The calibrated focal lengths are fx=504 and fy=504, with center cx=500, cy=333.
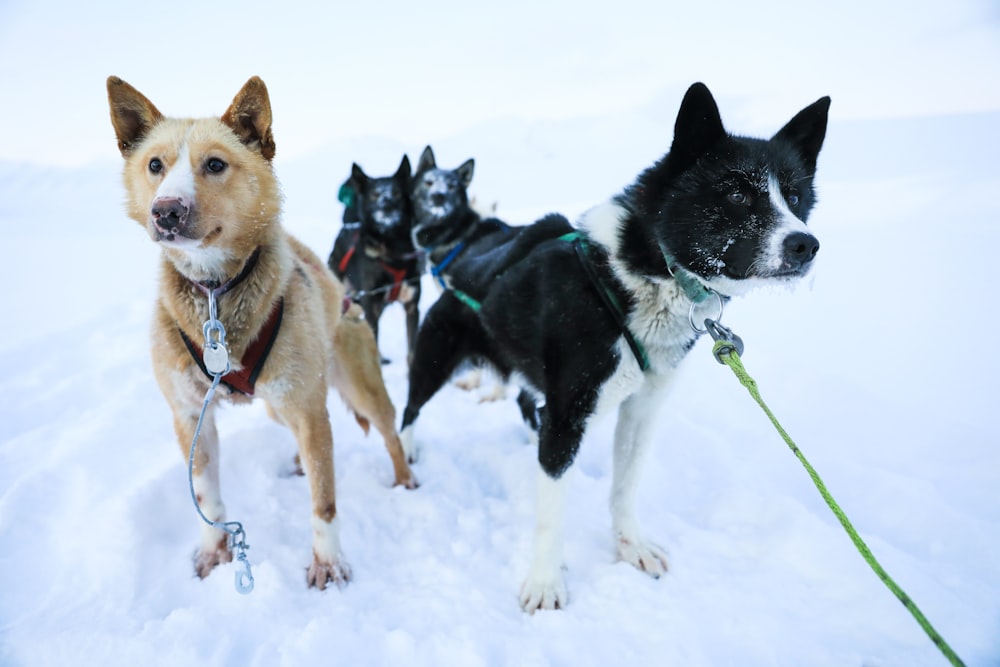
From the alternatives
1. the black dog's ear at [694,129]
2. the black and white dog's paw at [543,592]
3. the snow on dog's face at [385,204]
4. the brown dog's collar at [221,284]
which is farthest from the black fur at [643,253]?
the snow on dog's face at [385,204]

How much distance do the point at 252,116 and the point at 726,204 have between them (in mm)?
1881

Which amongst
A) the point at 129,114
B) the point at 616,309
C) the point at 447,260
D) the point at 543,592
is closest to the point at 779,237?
the point at 616,309

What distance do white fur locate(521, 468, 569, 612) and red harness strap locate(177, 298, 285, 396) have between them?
4.01 feet

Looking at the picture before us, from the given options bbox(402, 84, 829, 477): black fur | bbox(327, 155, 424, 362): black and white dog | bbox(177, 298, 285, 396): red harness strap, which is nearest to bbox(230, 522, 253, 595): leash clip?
bbox(177, 298, 285, 396): red harness strap

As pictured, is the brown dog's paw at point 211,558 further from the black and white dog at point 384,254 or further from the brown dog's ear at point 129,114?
the black and white dog at point 384,254

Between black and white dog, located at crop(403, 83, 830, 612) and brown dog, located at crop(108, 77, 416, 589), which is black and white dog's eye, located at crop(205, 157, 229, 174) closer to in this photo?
brown dog, located at crop(108, 77, 416, 589)

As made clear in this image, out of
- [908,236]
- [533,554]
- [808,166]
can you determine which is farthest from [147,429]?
[908,236]

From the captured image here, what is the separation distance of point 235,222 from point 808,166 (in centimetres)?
228

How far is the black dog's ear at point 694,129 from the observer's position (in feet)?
5.74

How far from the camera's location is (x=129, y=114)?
77.8 inches

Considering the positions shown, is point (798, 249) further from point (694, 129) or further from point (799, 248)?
point (694, 129)

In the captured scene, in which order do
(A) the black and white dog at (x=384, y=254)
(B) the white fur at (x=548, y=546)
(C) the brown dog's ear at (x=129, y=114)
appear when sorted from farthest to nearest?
(A) the black and white dog at (x=384, y=254) → (B) the white fur at (x=548, y=546) → (C) the brown dog's ear at (x=129, y=114)

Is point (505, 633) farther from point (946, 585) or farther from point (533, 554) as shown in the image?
point (946, 585)

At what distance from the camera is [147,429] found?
3.26 metres
